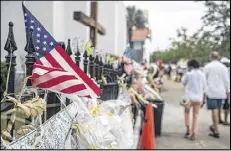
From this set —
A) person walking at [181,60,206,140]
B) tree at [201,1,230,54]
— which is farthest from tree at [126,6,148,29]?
person walking at [181,60,206,140]

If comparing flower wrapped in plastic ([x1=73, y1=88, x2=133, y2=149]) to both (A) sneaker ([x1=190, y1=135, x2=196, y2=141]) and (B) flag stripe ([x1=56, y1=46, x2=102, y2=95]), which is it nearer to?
(B) flag stripe ([x1=56, y1=46, x2=102, y2=95])

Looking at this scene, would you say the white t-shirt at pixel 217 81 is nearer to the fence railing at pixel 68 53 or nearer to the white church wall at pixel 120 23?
the fence railing at pixel 68 53

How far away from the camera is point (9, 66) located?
6.39 ft

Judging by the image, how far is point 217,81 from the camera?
7062mm

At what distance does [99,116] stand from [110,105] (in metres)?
0.49

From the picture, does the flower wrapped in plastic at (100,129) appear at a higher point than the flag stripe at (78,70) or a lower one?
lower

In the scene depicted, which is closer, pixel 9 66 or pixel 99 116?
pixel 9 66

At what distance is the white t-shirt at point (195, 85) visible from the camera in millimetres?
6586

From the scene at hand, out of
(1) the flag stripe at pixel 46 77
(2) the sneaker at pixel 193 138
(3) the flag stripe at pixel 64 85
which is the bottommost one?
(2) the sneaker at pixel 193 138

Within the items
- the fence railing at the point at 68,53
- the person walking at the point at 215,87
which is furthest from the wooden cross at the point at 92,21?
the person walking at the point at 215,87

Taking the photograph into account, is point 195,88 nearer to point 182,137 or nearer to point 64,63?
point 182,137

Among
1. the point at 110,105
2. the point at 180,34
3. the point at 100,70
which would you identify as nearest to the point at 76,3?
the point at 100,70

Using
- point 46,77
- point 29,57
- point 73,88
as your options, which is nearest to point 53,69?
point 46,77

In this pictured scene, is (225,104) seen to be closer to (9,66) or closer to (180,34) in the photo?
(9,66)
